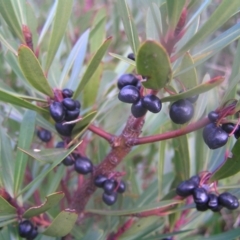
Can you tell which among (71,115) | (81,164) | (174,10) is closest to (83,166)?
(81,164)

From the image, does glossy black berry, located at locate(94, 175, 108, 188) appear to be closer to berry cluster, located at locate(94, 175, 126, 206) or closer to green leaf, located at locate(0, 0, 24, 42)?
berry cluster, located at locate(94, 175, 126, 206)

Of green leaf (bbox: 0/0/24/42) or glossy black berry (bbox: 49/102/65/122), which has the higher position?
green leaf (bbox: 0/0/24/42)

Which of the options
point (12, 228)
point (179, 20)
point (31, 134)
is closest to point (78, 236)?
point (12, 228)

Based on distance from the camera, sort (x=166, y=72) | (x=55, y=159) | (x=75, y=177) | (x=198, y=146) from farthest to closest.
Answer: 1. (x=75, y=177)
2. (x=198, y=146)
3. (x=55, y=159)
4. (x=166, y=72)

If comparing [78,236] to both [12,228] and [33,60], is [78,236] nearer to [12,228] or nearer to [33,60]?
[12,228]

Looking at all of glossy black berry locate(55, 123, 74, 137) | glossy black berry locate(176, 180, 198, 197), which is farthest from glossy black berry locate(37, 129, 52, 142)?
glossy black berry locate(176, 180, 198, 197)
